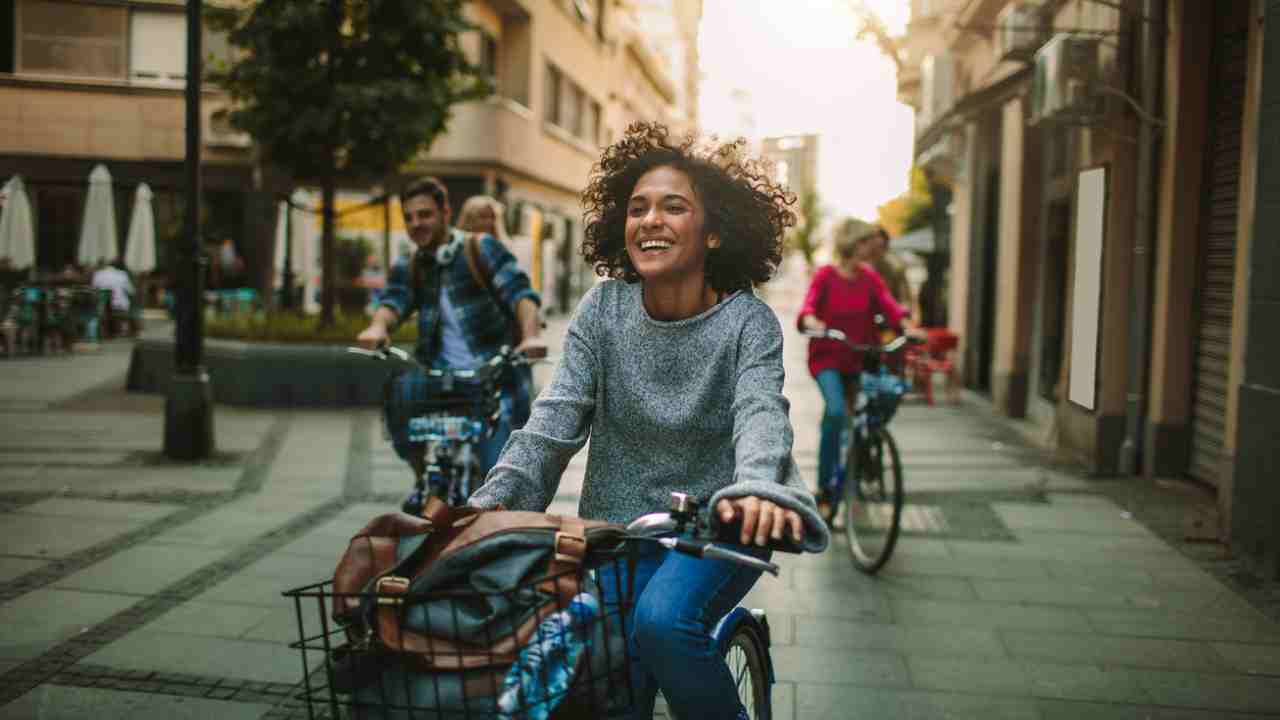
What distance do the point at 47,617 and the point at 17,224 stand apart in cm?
596

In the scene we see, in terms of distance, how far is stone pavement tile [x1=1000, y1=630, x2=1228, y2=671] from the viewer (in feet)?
16.8

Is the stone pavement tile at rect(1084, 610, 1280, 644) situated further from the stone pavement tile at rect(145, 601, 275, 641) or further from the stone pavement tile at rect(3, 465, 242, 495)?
the stone pavement tile at rect(3, 465, 242, 495)

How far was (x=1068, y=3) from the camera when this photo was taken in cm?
1255

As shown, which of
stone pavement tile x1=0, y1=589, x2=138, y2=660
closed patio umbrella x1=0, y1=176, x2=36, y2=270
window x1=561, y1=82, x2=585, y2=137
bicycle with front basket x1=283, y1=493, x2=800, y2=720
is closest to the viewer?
bicycle with front basket x1=283, y1=493, x2=800, y2=720

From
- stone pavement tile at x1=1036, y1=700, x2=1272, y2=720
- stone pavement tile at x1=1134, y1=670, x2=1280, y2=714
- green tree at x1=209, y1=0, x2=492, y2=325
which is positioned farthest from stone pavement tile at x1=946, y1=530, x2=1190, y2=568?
green tree at x1=209, y1=0, x2=492, y2=325

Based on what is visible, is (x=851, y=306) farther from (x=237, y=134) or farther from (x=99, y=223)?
(x=237, y=134)

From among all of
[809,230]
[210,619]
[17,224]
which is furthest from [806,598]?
[809,230]

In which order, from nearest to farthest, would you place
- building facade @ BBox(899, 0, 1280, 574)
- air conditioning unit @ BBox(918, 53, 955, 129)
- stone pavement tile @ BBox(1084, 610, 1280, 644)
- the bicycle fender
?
the bicycle fender → stone pavement tile @ BBox(1084, 610, 1280, 644) → building facade @ BBox(899, 0, 1280, 574) → air conditioning unit @ BBox(918, 53, 955, 129)

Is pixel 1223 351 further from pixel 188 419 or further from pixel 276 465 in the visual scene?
pixel 188 419

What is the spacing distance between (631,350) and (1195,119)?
7797 millimetres

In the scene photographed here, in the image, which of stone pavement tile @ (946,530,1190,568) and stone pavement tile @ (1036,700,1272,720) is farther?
stone pavement tile @ (946,530,1190,568)

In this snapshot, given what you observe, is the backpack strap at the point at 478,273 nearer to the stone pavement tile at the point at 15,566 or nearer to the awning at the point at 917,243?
the stone pavement tile at the point at 15,566

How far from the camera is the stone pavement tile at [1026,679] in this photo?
4695mm

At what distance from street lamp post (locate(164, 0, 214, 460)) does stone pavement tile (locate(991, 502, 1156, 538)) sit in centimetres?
573
